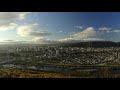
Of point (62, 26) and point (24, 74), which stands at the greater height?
point (62, 26)

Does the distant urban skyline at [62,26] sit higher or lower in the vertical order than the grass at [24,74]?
higher

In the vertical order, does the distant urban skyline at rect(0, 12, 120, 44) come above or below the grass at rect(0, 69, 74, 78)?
above

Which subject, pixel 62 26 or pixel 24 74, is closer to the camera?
pixel 24 74
